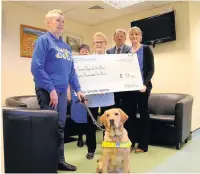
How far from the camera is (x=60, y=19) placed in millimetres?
1973

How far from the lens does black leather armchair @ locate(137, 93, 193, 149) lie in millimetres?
2910

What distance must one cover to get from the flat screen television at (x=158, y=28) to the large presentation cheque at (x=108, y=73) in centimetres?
165

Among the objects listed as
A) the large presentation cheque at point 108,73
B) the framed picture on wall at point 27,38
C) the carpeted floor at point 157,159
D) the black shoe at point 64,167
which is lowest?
the carpeted floor at point 157,159

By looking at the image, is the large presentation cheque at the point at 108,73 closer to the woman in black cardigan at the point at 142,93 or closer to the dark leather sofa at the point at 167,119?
the woman in black cardigan at the point at 142,93

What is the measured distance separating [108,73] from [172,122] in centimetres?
115

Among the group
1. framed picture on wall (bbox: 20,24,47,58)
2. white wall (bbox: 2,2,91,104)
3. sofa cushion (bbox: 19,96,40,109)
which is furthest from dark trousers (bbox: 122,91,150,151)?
framed picture on wall (bbox: 20,24,47,58)

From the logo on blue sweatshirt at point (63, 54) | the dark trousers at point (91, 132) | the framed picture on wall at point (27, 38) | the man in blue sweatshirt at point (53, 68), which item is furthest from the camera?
the framed picture on wall at point (27, 38)

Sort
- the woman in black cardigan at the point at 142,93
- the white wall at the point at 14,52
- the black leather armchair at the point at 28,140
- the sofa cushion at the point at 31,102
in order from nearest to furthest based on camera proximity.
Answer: the black leather armchair at the point at 28,140 → the woman in black cardigan at the point at 142,93 → the sofa cushion at the point at 31,102 → the white wall at the point at 14,52

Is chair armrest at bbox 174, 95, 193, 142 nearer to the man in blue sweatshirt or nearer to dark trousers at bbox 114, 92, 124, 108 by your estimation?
dark trousers at bbox 114, 92, 124, 108

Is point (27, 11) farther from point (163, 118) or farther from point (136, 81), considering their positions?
point (163, 118)

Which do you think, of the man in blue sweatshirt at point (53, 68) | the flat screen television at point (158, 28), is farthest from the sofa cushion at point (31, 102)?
the flat screen television at point (158, 28)

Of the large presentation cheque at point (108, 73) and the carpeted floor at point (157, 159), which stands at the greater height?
the large presentation cheque at point (108, 73)

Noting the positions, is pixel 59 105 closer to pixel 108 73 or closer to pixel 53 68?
pixel 53 68

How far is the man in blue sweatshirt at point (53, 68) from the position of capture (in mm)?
1854
